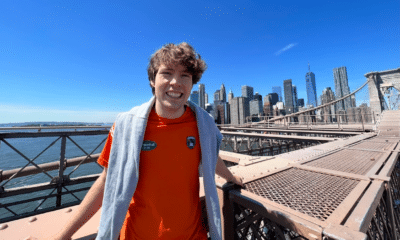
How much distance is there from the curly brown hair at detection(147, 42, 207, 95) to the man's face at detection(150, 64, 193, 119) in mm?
41

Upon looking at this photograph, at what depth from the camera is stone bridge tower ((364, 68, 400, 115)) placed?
19.0m

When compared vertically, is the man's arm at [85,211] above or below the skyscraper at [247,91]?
below

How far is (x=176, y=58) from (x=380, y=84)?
2891cm

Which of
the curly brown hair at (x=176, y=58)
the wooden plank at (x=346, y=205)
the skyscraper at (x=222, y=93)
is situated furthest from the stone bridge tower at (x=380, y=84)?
the skyscraper at (x=222, y=93)

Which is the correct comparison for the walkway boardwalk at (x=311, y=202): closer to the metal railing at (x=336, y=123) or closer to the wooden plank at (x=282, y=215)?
the wooden plank at (x=282, y=215)

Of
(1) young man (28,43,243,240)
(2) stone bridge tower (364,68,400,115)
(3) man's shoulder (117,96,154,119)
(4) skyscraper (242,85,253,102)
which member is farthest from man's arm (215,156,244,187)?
(4) skyscraper (242,85,253,102)

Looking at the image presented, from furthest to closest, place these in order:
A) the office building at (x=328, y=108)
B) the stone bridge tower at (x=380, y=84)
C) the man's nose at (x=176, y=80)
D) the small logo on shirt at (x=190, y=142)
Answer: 1. the office building at (x=328, y=108)
2. the stone bridge tower at (x=380, y=84)
3. the small logo on shirt at (x=190, y=142)
4. the man's nose at (x=176, y=80)

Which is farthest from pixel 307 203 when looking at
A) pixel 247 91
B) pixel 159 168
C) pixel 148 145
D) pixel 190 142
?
pixel 247 91

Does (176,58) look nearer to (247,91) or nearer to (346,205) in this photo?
(346,205)

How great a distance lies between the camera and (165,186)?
52.9 inches

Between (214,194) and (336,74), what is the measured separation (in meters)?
253

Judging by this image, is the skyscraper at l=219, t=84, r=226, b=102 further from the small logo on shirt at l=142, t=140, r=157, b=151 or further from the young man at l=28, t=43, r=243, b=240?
the small logo on shirt at l=142, t=140, r=157, b=151

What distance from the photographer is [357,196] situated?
5.40ft

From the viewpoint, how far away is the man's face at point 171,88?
1390 mm
